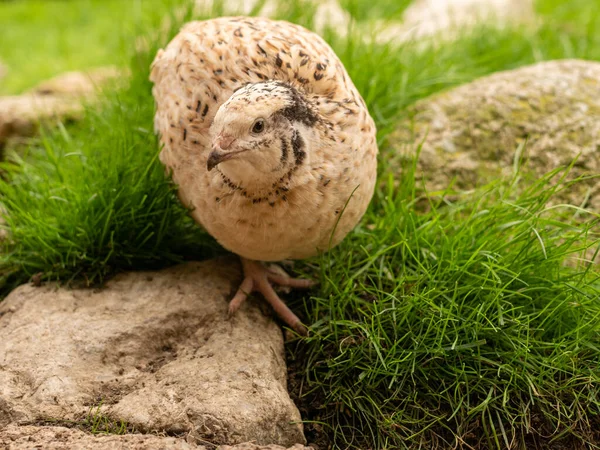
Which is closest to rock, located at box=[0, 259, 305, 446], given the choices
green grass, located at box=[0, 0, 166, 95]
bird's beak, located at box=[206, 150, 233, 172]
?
bird's beak, located at box=[206, 150, 233, 172]

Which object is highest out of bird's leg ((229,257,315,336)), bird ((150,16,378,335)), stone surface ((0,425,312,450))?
bird ((150,16,378,335))

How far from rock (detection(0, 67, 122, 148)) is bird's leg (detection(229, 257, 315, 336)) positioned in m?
1.88

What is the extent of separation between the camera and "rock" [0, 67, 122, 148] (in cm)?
453

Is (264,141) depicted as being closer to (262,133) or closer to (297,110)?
(262,133)

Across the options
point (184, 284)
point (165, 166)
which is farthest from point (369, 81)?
point (184, 284)

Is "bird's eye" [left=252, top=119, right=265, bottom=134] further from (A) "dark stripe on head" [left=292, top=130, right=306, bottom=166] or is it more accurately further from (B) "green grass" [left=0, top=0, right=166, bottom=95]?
(B) "green grass" [left=0, top=0, right=166, bottom=95]

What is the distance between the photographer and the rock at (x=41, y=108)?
453cm

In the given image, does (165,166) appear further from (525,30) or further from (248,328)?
(525,30)

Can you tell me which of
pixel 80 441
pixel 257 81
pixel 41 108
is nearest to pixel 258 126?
pixel 257 81

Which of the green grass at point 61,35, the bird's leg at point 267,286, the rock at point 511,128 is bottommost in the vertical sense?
the green grass at point 61,35

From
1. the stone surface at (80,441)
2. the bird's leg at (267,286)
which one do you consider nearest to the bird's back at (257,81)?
the bird's leg at (267,286)

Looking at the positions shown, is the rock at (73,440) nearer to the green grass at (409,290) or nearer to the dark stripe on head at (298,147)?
the green grass at (409,290)

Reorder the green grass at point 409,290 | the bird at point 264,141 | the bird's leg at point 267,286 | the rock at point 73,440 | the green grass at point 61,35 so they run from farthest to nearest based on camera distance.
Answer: the green grass at point 61,35 → the bird's leg at point 267,286 → the green grass at point 409,290 → the bird at point 264,141 → the rock at point 73,440

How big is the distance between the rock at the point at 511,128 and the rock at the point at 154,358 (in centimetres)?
129
